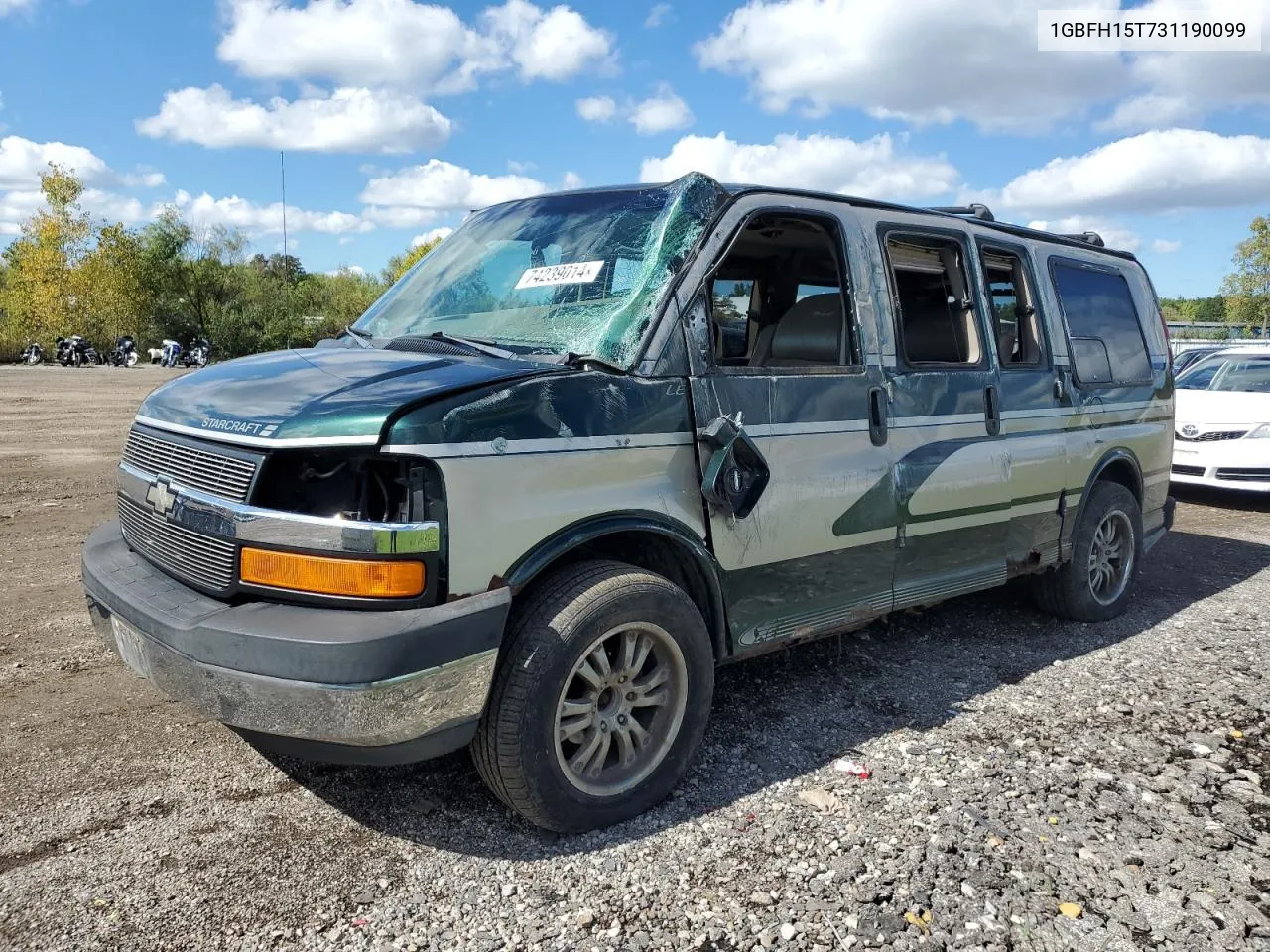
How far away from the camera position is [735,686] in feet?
14.3

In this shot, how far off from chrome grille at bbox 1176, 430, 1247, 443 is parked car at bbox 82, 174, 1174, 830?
6.31 m

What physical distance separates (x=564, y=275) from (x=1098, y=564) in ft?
12.8

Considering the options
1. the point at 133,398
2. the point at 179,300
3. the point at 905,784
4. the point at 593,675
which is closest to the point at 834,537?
the point at 905,784

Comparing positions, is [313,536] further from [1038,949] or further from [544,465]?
[1038,949]

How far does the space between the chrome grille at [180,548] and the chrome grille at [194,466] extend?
0.14m

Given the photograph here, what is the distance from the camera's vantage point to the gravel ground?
2.60m

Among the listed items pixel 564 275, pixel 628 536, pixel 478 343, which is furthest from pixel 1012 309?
pixel 478 343

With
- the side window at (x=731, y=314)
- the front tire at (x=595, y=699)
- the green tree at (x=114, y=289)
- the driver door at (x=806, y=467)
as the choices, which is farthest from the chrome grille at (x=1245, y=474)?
the green tree at (x=114, y=289)

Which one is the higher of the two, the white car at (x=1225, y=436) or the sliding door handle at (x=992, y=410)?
the sliding door handle at (x=992, y=410)

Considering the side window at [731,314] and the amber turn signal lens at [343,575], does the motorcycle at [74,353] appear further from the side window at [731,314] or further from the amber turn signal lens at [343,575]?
the amber turn signal lens at [343,575]

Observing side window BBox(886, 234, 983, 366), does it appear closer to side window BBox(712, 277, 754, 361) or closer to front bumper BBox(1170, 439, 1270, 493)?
side window BBox(712, 277, 754, 361)

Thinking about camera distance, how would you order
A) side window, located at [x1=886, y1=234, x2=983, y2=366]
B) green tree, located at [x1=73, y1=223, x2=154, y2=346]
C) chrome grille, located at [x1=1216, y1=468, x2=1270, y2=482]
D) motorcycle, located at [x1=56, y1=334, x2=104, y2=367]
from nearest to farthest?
side window, located at [x1=886, y1=234, x2=983, y2=366], chrome grille, located at [x1=1216, y1=468, x2=1270, y2=482], motorcycle, located at [x1=56, y1=334, x2=104, y2=367], green tree, located at [x1=73, y1=223, x2=154, y2=346]

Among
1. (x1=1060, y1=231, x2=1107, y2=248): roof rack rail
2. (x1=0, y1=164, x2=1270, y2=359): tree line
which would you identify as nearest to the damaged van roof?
(x1=1060, y1=231, x2=1107, y2=248): roof rack rail

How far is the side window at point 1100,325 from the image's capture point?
5250 mm
